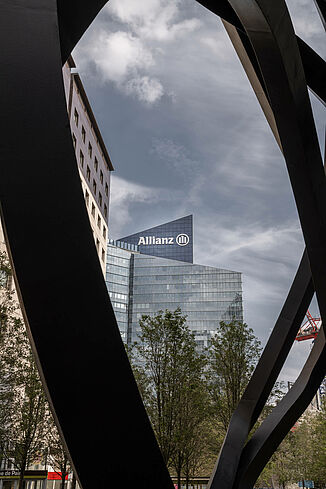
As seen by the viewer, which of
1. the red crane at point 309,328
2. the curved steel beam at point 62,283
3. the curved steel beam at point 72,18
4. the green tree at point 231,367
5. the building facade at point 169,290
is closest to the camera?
the curved steel beam at point 62,283

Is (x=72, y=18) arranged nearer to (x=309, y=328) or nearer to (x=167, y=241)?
(x=309, y=328)

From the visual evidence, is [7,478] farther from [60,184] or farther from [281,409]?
[60,184]

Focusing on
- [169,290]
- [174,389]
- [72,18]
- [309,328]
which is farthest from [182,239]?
[72,18]

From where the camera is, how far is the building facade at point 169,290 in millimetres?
132500

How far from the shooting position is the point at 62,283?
3.80m

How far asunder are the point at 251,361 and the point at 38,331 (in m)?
23.4

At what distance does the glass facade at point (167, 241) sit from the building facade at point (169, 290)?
2995 centimetres

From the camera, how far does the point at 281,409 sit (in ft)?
27.3

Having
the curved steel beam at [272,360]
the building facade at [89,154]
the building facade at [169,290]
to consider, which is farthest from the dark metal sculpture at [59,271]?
the building facade at [169,290]

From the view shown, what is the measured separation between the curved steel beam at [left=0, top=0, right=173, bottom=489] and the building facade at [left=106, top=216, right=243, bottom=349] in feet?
419

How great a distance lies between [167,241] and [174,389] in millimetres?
152200

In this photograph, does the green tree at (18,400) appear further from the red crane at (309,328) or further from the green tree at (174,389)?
the red crane at (309,328)

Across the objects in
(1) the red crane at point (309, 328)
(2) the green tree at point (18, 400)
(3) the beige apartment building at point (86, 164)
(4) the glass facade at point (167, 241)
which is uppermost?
(4) the glass facade at point (167, 241)

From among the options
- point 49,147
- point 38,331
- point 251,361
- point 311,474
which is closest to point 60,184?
point 49,147
